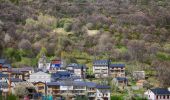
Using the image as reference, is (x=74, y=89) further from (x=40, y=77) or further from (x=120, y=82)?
(x=120, y=82)

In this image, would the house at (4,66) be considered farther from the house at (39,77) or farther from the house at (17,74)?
the house at (39,77)

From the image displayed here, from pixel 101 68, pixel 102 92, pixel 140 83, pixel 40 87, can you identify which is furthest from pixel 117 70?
pixel 40 87

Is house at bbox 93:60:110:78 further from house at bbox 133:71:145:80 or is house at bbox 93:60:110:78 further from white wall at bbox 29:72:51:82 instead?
white wall at bbox 29:72:51:82

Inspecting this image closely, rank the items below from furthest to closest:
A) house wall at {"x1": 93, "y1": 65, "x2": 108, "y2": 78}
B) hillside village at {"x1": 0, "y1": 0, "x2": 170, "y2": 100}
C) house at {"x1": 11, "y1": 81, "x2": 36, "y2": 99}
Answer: house wall at {"x1": 93, "y1": 65, "x2": 108, "y2": 78} < hillside village at {"x1": 0, "y1": 0, "x2": 170, "y2": 100} < house at {"x1": 11, "y1": 81, "x2": 36, "y2": 99}

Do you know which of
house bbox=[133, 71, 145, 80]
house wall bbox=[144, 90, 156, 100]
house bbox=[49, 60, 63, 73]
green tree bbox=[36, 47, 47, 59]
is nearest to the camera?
house wall bbox=[144, 90, 156, 100]

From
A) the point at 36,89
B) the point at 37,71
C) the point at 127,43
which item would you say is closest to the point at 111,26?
the point at 127,43

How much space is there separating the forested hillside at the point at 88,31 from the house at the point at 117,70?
1.94 metres

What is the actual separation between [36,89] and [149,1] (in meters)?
32.1

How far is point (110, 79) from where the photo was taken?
109ft

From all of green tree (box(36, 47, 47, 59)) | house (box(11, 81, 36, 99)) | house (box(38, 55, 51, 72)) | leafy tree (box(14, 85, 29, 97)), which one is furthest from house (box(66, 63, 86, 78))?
leafy tree (box(14, 85, 29, 97))

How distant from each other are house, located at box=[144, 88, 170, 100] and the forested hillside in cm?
338

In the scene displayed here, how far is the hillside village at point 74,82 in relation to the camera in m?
28.9

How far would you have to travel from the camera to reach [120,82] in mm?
31969

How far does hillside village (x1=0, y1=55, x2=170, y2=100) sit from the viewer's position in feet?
94.8
